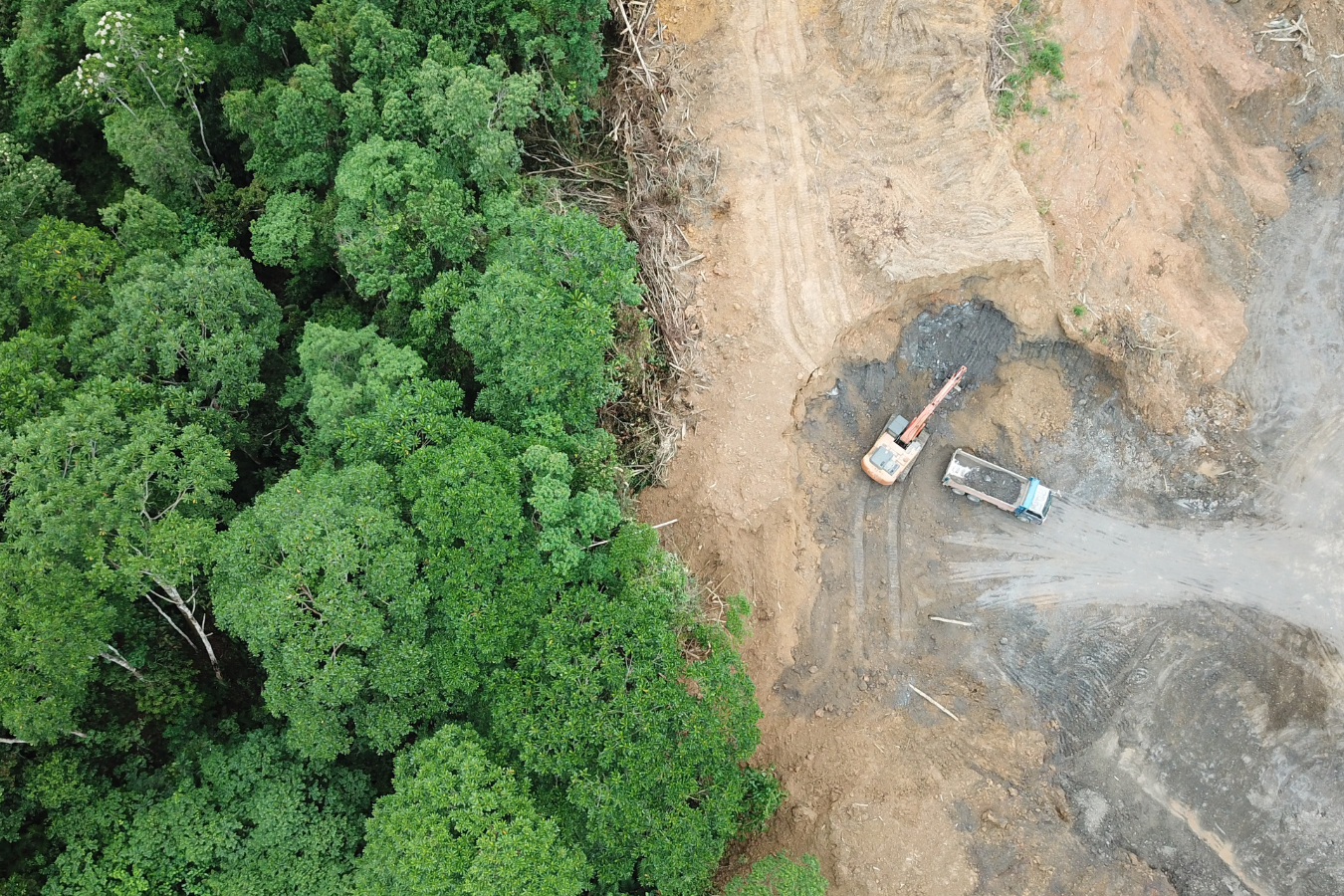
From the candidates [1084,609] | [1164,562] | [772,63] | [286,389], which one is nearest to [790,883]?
[1084,609]

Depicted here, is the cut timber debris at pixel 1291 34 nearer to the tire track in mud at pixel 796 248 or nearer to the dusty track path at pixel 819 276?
the dusty track path at pixel 819 276

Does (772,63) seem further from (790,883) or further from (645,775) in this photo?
(790,883)

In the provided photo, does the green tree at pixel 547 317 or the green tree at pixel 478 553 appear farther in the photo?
the green tree at pixel 547 317

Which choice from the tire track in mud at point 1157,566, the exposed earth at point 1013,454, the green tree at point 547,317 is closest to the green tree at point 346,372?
the green tree at point 547,317

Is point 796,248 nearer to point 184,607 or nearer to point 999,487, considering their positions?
point 999,487

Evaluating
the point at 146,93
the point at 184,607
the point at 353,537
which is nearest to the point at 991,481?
the point at 353,537

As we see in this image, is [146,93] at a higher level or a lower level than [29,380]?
higher

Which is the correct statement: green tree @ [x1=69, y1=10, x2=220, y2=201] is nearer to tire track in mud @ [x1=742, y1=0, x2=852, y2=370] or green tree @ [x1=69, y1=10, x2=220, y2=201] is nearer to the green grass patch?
tire track in mud @ [x1=742, y1=0, x2=852, y2=370]
